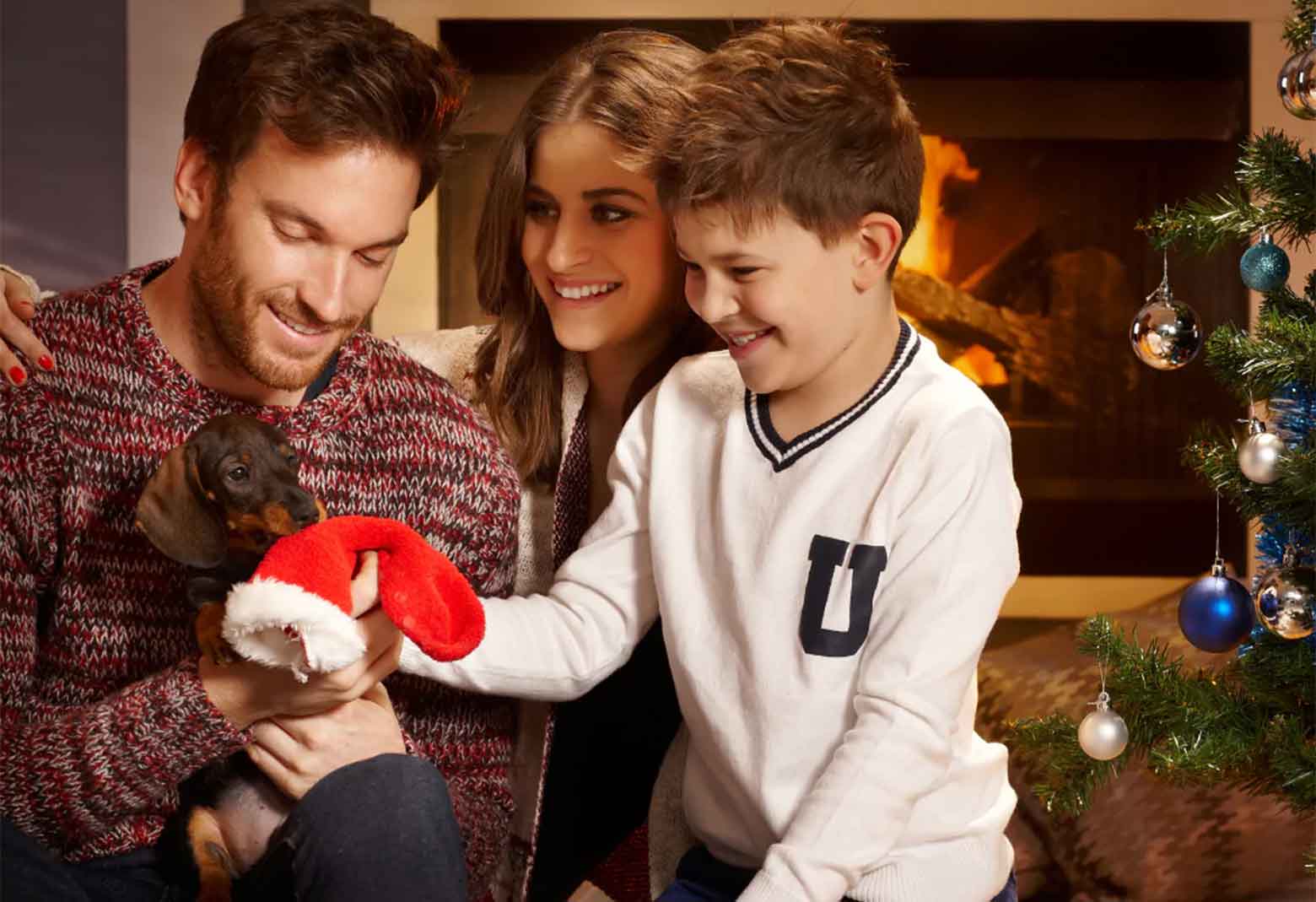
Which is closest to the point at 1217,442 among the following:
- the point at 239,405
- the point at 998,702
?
the point at 998,702

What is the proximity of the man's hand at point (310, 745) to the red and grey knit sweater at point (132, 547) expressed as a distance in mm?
52

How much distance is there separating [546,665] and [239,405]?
0.50 meters

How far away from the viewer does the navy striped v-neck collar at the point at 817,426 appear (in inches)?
67.7

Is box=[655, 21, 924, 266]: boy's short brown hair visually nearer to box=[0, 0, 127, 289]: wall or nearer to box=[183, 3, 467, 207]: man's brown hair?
box=[183, 3, 467, 207]: man's brown hair

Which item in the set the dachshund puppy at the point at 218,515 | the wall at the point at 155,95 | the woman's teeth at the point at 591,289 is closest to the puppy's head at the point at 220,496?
the dachshund puppy at the point at 218,515

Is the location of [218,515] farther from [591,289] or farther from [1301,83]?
[1301,83]

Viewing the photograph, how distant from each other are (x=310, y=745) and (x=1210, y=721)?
3.89ft

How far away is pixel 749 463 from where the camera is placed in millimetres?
1769

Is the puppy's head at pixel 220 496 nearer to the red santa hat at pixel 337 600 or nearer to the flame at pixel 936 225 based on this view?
the red santa hat at pixel 337 600

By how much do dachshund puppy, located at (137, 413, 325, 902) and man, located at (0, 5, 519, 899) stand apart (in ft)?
0.16

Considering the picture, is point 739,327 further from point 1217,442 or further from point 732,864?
point 1217,442

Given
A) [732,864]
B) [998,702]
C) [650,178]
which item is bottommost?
[998,702]

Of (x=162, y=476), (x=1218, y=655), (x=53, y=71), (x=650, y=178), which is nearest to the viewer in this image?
(x=162, y=476)

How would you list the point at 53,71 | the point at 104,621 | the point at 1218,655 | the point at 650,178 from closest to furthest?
1. the point at 104,621
2. the point at 650,178
3. the point at 1218,655
4. the point at 53,71
